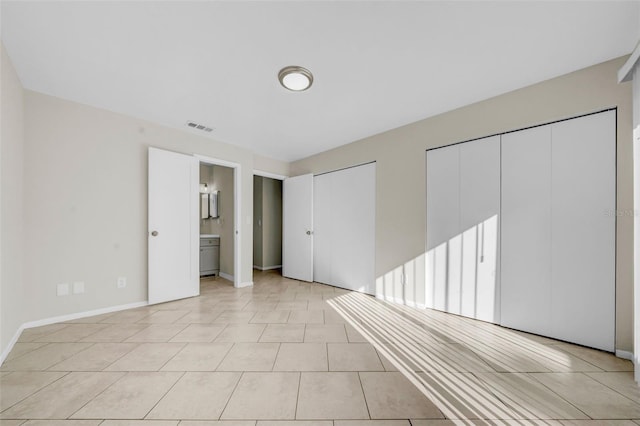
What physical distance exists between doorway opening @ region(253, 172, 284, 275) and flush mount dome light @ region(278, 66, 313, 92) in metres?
3.78

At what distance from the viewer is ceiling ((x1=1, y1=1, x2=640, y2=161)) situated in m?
1.66

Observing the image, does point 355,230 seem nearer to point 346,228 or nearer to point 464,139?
point 346,228

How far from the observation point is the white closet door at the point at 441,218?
10.0 feet

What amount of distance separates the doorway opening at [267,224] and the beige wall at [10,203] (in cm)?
396

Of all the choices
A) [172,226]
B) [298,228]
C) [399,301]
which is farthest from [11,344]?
[399,301]


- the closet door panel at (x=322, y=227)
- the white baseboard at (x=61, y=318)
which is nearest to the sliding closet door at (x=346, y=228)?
the closet door panel at (x=322, y=227)

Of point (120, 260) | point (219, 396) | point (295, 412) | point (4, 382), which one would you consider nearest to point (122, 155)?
point (120, 260)

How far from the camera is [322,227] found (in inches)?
187

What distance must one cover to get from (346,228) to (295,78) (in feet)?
8.59

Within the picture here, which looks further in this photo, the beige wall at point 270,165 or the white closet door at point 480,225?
the beige wall at point 270,165

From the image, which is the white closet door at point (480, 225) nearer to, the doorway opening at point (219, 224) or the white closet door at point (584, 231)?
the white closet door at point (584, 231)

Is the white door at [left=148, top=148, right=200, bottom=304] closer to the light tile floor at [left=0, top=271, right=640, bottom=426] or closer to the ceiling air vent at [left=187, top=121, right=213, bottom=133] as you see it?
the ceiling air vent at [left=187, top=121, right=213, bottom=133]

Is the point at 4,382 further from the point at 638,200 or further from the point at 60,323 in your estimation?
the point at 638,200

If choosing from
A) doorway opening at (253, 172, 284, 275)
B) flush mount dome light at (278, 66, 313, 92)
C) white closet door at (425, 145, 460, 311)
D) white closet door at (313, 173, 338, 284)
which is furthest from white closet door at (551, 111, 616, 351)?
doorway opening at (253, 172, 284, 275)
